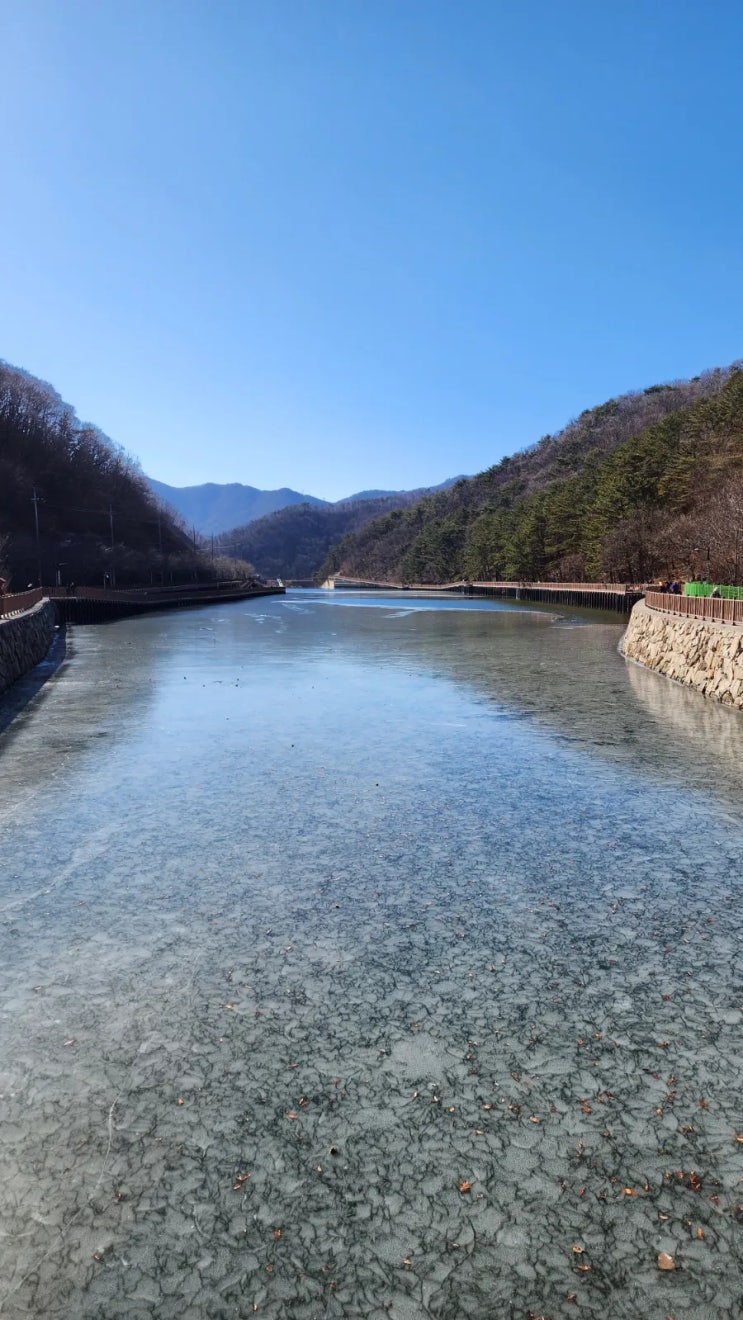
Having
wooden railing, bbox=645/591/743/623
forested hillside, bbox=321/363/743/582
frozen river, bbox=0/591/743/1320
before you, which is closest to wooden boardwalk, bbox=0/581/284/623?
frozen river, bbox=0/591/743/1320

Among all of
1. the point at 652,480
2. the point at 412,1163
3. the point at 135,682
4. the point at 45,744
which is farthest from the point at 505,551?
the point at 412,1163

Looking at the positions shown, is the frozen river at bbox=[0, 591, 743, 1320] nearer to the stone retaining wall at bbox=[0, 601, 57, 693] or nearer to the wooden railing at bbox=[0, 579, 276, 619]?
the stone retaining wall at bbox=[0, 601, 57, 693]

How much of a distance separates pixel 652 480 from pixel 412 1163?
8380 centimetres

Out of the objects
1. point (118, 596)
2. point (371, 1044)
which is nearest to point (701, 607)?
point (371, 1044)

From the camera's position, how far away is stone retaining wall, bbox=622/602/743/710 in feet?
60.8

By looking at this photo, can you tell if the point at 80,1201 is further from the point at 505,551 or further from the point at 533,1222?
the point at 505,551

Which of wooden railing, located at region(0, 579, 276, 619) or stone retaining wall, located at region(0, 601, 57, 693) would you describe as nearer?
stone retaining wall, located at region(0, 601, 57, 693)

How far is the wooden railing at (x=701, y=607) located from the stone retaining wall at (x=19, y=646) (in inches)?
723

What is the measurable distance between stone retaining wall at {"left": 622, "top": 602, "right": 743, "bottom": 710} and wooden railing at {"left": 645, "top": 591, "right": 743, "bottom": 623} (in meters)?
0.39

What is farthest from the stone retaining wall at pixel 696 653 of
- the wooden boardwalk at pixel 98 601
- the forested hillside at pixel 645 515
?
the forested hillside at pixel 645 515

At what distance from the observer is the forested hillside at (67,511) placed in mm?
92250

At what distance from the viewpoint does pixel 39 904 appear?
6.53 metres

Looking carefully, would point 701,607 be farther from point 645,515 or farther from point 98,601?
point 645,515

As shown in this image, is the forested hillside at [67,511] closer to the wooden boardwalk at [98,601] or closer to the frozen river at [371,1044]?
the wooden boardwalk at [98,601]
